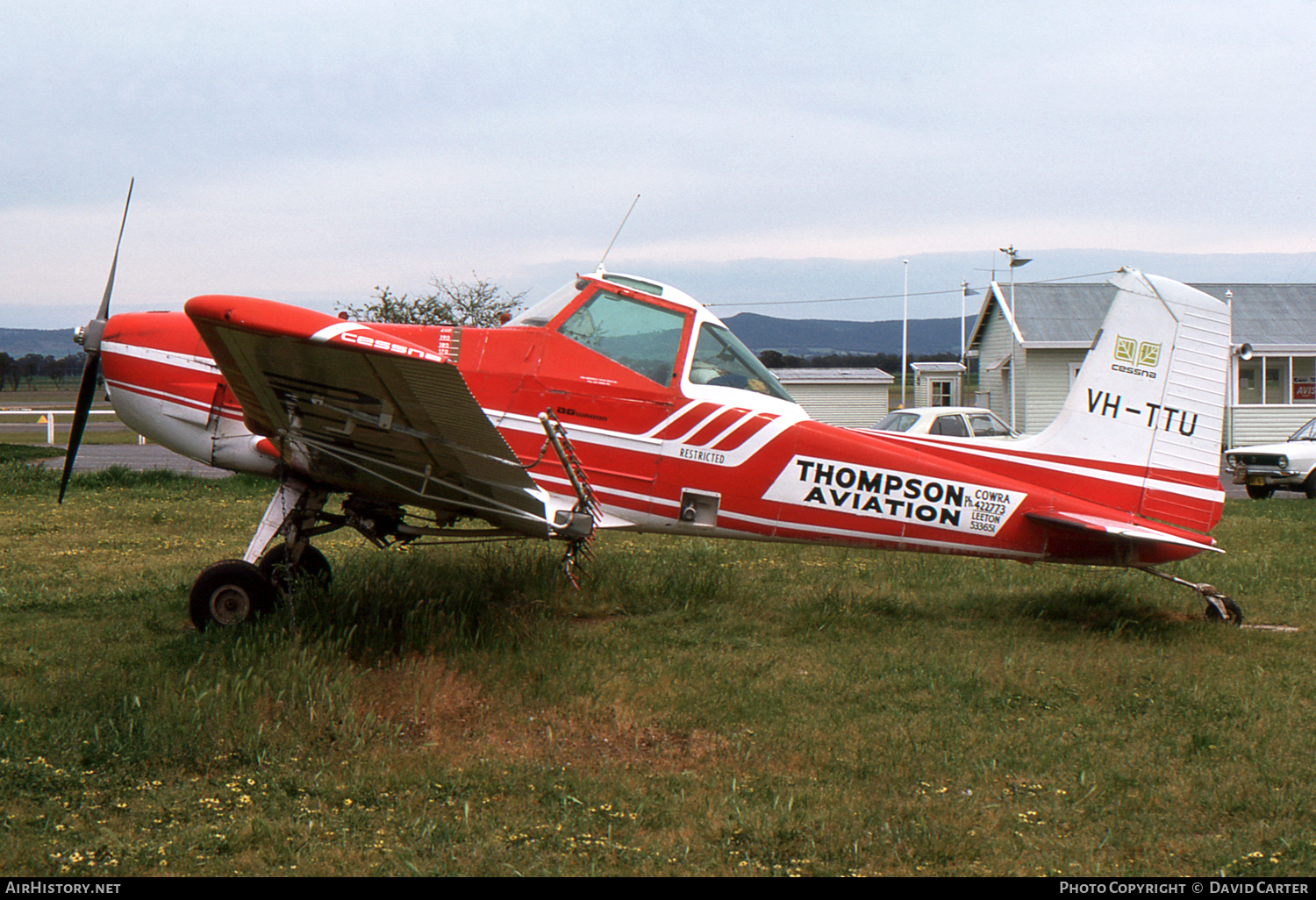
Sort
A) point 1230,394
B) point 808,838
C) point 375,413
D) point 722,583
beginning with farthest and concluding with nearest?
1. point 1230,394
2. point 722,583
3. point 375,413
4. point 808,838

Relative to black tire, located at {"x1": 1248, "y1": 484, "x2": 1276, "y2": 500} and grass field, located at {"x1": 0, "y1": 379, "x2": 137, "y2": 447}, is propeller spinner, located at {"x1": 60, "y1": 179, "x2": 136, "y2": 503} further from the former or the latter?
black tire, located at {"x1": 1248, "y1": 484, "x2": 1276, "y2": 500}

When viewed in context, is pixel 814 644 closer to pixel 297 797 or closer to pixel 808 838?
pixel 808 838

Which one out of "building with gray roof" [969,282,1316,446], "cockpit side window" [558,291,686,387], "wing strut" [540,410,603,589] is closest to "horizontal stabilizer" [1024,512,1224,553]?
"cockpit side window" [558,291,686,387]

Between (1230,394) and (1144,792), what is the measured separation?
2745cm

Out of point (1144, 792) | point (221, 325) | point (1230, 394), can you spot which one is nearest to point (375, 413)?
point (221, 325)

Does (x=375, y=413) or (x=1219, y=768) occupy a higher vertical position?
(x=375, y=413)

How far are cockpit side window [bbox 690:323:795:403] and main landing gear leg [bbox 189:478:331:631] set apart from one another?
2.66m

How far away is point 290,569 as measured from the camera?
6445 mm

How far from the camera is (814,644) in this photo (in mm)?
6332

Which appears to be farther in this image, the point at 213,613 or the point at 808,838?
the point at 213,613

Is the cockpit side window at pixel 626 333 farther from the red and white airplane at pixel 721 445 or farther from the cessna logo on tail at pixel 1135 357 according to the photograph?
the cessna logo on tail at pixel 1135 357

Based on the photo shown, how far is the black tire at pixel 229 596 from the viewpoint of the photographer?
595 cm

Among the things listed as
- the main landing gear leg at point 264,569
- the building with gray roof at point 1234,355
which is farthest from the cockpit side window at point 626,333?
the building with gray roof at point 1234,355

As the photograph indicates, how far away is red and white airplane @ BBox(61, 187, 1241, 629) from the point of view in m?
6.39
